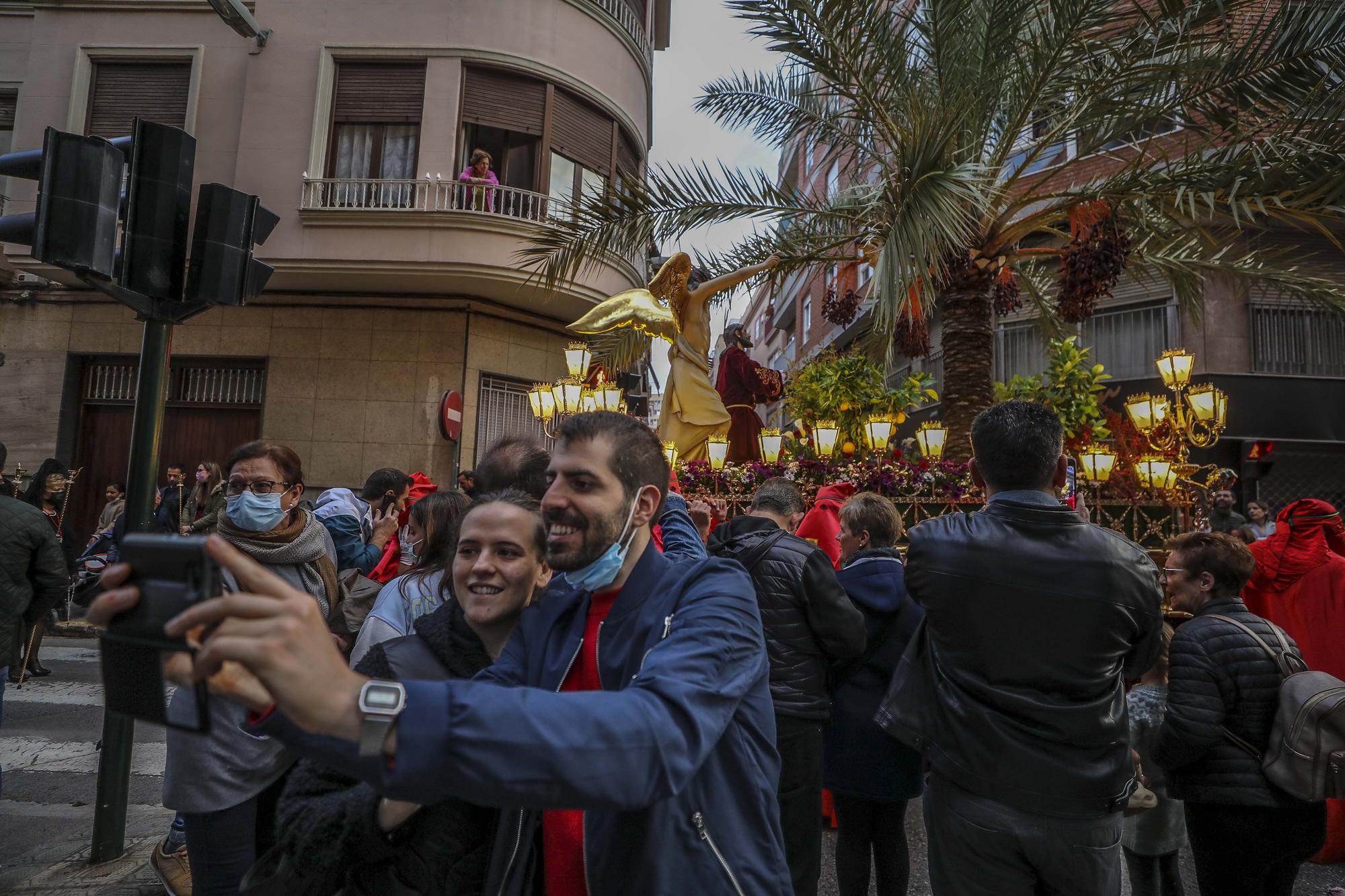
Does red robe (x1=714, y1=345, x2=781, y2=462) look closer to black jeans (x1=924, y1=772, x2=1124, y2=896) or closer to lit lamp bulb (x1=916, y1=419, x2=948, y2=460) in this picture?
lit lamp bulb (x1=916, y1=419, x2=948, y2=460)

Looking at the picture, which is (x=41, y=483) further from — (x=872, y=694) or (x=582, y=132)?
(x=582, y=132)

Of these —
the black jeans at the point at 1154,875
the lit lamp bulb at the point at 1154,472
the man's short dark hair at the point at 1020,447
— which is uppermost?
the lit lamp bulb at the point at 1154,472

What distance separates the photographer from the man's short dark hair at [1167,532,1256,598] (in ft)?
10.0

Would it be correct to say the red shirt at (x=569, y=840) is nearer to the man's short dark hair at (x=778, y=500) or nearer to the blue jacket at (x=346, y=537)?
the man's short dark hair at (x=778, y=500)

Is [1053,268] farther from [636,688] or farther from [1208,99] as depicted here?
[636,688]

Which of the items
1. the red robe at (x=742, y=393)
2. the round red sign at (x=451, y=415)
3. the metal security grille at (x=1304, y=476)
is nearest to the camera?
the red robe at (x=742, y=393)

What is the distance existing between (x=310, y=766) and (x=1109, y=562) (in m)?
2.29

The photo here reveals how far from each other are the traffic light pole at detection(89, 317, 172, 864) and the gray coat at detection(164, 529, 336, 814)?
1.52m

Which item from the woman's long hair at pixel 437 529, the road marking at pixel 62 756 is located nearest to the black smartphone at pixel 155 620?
the woman's long hair at pixel 437 529

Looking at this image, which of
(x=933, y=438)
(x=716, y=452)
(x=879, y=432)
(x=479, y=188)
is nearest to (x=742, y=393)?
(x=716, y=452)

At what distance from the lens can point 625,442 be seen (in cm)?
187

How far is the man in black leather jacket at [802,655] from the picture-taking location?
3.42 m

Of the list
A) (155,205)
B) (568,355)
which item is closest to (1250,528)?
(568,355)

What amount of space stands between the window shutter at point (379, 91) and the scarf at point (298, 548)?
11.8 m
